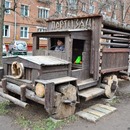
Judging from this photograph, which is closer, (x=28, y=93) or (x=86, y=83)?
(x=28, y=93)

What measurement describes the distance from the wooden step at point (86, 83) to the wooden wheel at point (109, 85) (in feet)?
1.87

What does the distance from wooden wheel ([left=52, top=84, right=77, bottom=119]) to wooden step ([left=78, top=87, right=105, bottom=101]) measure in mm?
411

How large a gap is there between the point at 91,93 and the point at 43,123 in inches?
63.3

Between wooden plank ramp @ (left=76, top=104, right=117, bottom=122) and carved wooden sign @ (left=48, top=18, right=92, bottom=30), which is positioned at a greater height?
carved wooden sign @ (left=48, top=18, right=92, bottom=30)

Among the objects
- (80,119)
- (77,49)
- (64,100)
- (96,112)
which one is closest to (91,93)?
(96,112)

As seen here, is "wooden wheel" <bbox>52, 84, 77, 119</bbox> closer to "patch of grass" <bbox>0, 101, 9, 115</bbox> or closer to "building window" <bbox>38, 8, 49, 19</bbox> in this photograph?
"patch of grass" <bbox>0, 101, 9, 115</bbox>

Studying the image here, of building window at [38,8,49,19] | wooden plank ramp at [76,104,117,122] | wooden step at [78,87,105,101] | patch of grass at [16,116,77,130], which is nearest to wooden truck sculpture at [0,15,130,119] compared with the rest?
wooden step at [78,87,105,101]

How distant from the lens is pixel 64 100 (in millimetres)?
4648

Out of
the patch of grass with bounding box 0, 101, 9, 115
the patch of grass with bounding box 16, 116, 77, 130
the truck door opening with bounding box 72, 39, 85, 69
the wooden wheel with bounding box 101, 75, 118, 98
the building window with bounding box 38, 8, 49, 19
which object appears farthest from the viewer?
the building window with bounding box 38, 8, 49, 19

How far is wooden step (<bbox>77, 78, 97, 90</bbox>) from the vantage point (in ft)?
17.6

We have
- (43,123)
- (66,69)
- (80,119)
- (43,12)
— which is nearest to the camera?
(43,123)

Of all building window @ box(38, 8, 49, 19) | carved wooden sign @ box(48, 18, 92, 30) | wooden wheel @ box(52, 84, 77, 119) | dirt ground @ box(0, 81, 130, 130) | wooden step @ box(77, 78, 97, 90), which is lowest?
dirt ground @ box(0, 81, 130, 130)

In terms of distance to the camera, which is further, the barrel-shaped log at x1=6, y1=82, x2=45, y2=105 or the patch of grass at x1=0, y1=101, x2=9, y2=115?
the patch of grass at x1=0, y1=101, x2=9, y2=115

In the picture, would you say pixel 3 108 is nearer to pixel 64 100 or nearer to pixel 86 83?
pixel 64 100
